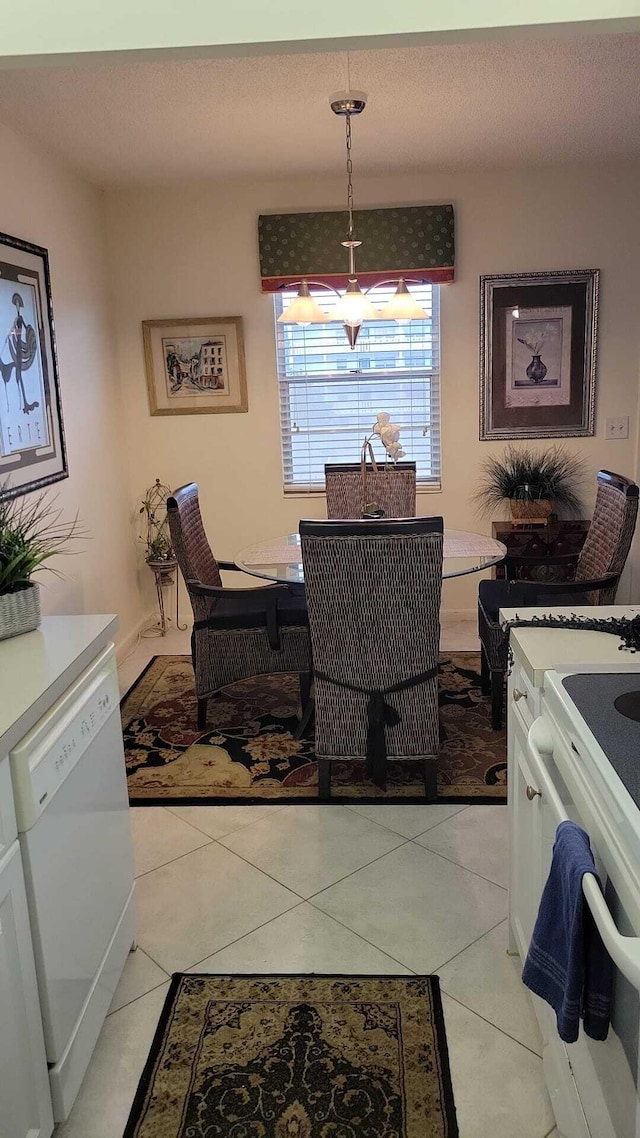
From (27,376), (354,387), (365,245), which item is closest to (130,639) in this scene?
(27,376)

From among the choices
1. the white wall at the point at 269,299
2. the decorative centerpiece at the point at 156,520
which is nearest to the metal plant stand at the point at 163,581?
the decorative centerpiece at the point at 156,520

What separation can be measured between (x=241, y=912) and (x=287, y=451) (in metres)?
3.17

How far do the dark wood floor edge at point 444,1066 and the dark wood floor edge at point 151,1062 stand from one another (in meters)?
0.63

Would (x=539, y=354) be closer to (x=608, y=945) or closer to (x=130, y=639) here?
(x=130, y=639)

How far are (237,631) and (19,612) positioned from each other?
5.06 ft

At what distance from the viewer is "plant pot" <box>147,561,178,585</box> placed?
4918 millimetres

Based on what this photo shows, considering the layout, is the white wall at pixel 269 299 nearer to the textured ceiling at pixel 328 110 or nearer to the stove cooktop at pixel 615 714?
the textured ceiling at pixel 328 110

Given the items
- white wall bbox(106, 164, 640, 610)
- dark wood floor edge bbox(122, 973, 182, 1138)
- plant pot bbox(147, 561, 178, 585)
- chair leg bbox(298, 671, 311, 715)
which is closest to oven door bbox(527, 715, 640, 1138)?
dark wood floor edge bbox(122, 973, 182, 1138)

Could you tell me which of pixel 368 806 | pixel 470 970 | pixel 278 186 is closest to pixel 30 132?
pixel 278 186

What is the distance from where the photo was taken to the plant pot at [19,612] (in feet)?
6.67

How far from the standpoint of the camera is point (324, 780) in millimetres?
3059

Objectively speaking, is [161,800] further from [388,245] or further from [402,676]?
[388,245]

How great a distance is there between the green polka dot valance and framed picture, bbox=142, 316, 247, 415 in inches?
17.1

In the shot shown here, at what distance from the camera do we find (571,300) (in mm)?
4789
